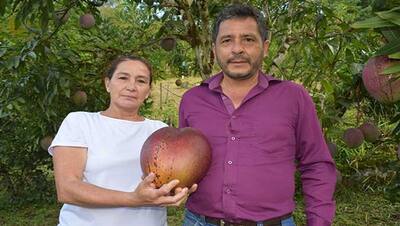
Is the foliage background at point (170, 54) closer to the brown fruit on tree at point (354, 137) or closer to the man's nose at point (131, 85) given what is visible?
the brown fruit on tree at point (354, 137)

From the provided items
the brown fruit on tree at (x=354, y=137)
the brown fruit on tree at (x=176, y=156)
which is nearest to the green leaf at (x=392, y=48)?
the brown fruit on tree at (x=176, y=156)

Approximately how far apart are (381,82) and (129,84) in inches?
32.8

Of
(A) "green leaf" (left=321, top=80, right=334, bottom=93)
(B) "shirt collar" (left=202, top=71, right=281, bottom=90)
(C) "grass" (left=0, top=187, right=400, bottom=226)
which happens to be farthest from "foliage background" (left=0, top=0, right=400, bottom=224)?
(C) "grass" (left=0, top=187, right=400, bottom=226)

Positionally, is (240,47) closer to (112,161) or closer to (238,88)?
(238,88)

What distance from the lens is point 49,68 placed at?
10.0 ft

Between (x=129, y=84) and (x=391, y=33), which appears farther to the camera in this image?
(x=129, y=84)

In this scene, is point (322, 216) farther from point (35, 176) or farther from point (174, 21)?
point (35, 176)

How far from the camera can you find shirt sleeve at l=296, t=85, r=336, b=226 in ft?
5.56

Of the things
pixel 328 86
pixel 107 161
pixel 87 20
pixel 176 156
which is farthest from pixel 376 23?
pixel 87 20

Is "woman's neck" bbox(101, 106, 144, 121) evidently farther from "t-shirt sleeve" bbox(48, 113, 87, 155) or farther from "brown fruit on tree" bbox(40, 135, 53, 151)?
"brown fruit on tree" bbox(40, 135, 53, 151)

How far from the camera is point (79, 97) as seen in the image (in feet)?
11.2

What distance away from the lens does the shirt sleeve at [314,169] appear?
1.69 m

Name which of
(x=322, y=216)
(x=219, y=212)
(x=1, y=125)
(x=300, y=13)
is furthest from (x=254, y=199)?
(x=1, y=125)

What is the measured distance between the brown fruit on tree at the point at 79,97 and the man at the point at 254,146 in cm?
182
